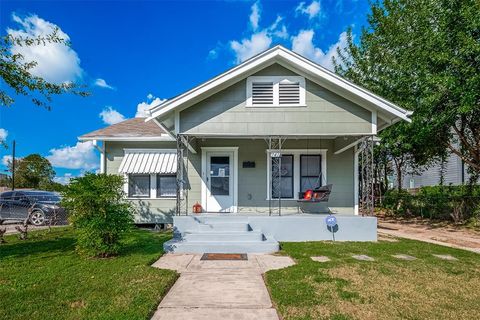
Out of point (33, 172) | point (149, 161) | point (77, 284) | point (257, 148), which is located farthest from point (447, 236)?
point (33, 172)

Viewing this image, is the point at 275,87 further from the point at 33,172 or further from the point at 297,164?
the point at 33,172

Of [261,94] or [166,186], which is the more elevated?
[261,94]

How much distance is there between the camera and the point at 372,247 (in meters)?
7.66

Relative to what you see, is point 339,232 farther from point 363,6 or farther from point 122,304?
point 363,6

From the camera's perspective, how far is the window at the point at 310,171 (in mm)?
10516

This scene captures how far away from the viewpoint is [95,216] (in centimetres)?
632

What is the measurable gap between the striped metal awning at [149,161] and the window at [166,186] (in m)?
0.44

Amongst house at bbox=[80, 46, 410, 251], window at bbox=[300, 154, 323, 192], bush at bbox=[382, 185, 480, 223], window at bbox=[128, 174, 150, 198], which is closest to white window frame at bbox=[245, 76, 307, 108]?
house at bbox=[80, 46, 410, 251]

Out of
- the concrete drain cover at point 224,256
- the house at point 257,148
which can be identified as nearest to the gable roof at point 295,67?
the house at point 257,148

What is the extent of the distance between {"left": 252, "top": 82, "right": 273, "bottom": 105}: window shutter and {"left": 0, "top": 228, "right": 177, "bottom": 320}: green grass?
5230mm

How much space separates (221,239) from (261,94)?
458 centimetres

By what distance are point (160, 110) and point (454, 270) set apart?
796 centimetres

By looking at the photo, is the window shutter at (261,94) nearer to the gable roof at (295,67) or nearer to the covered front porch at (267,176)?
the gable roof at (295,67)

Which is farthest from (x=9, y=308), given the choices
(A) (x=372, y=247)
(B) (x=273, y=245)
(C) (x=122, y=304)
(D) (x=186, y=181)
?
(A) (x=372, y=247)
